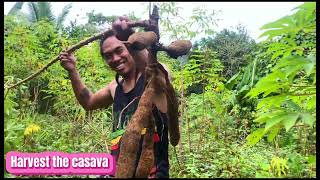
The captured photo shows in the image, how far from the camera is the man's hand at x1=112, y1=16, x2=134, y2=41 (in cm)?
186

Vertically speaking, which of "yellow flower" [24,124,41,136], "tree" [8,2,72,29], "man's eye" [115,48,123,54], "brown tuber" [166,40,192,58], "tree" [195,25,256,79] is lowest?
"yellow flower" [24,124,41,136]

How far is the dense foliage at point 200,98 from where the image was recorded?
179cm

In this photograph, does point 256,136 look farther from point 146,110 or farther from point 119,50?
point 119,50

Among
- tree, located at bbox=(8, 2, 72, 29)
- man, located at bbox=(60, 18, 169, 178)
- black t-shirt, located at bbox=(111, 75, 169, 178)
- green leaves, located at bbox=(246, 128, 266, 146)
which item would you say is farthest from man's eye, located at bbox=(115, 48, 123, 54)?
green leaves, located at bbox=(246, 128, 266, 146)

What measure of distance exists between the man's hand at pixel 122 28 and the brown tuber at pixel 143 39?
0.10 meters

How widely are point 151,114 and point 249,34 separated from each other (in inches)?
36.9

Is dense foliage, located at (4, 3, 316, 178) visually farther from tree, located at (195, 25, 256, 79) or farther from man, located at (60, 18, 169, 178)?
man, located at (60, 18, 169, 178)

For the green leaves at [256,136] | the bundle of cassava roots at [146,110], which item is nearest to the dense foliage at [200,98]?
the green leaves at [256,136]

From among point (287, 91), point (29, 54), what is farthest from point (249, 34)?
point (29, 54)

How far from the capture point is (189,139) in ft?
7.87

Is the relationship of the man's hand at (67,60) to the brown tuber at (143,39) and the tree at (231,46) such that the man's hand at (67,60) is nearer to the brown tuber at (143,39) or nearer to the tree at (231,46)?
the brown tuber at (143,39)

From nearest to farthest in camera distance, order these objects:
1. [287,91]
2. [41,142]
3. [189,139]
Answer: [287,91], [41,142], [189,139]

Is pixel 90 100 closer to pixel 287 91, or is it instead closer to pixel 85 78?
pixel 85 78

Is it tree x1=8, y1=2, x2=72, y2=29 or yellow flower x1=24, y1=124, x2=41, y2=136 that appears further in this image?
tree x1=8, y1=2, x2=72, y2=29
